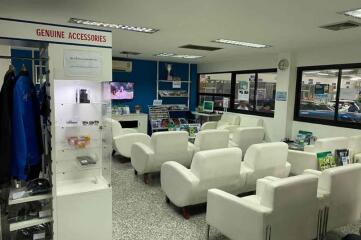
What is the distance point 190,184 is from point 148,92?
592 centimetres

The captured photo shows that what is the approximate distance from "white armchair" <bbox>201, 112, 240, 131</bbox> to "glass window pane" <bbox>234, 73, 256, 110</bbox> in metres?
0.34

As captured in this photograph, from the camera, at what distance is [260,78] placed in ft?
23.6

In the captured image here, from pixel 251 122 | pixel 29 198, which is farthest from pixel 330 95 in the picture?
pixel 29 198

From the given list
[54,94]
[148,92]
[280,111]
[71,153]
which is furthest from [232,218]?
[148,92]

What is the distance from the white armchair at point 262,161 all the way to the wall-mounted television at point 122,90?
5247mm

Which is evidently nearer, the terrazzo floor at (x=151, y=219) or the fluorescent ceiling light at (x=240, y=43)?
the terrazzo floor at (x=151, y=219)

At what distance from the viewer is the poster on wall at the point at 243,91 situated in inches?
297

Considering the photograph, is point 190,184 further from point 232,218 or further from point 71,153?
point 71,153

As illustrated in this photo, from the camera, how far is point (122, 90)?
812 cm

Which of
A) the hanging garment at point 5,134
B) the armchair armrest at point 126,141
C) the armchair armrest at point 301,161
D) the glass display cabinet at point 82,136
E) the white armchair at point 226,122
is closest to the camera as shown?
the hanging garment at point 5,134

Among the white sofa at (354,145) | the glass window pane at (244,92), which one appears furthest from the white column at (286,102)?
the white sofa at (354,145)

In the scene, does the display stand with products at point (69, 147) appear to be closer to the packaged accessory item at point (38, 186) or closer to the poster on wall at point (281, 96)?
the packaged accessory item at point (38, 186)

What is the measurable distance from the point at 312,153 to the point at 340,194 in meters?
1.59

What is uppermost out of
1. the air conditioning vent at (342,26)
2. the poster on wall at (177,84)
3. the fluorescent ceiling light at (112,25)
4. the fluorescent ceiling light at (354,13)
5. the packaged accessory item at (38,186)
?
the air conditioning vent at (342,26)
